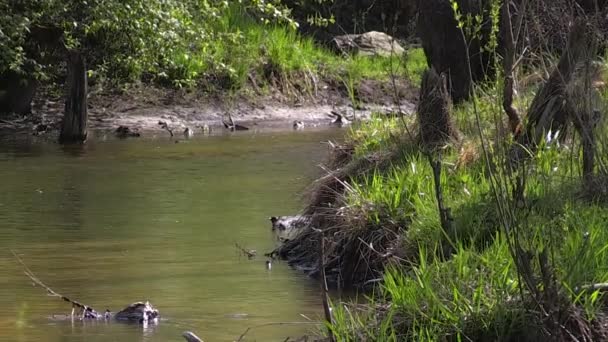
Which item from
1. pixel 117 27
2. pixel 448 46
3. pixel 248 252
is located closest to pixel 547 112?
pixel 248 252

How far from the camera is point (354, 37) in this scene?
23969mm

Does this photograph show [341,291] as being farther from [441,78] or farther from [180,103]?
[180,103]

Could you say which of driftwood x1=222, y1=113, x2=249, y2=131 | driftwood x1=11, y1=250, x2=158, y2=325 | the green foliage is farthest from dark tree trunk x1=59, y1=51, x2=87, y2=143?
driftwood x1=11, y1=250, x2=158, y2=325

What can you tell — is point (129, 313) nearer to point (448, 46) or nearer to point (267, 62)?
point (448, 46)

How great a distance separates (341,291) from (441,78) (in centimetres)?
209

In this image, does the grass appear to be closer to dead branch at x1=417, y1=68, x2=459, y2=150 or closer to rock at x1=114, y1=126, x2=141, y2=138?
rock at x1=114, y1=126, x2=141, y2=138

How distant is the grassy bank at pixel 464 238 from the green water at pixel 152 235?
0.47m

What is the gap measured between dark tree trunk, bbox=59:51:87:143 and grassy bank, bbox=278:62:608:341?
22.4ft

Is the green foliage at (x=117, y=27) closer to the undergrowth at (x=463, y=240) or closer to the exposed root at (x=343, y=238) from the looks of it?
the undergrowth at (x=463, y=240)

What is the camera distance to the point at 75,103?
16.4 metres

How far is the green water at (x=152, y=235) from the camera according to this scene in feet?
22.9

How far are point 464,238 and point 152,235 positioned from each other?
327cm

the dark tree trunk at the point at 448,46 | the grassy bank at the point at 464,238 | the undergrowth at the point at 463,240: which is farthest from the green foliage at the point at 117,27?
the undergrowth at the point at 463,240

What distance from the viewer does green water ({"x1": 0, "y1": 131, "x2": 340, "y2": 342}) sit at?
6980 mm
